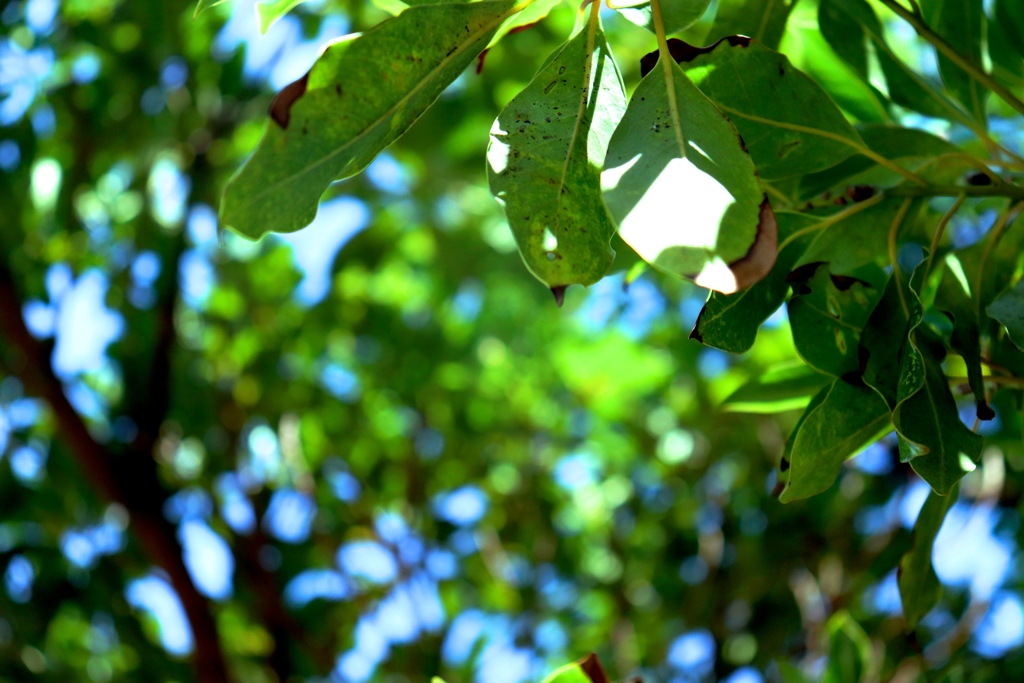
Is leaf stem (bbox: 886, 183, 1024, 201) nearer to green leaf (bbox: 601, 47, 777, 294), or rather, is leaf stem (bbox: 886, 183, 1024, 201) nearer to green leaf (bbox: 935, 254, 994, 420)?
green leaf (bbox: 935, 254, 994, 420)

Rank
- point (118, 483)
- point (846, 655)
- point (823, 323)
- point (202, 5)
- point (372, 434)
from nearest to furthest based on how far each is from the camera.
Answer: point (202, 5) < point (823, 323) < point (846, 655) < point (118, 483) < point (372, 434)

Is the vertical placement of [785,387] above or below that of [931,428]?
below

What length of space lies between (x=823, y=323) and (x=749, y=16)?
272 mm

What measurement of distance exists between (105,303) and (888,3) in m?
1.95

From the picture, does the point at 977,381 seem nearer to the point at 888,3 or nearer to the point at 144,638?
the point at 888,3

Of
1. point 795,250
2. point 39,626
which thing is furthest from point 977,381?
point 39,626

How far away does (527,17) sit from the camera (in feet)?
2.10

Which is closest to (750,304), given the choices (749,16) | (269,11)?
(749,16)

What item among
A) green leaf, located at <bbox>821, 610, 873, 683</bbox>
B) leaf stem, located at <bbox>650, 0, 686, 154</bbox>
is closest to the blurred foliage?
green leaf, located at <bbox>821, 610, 873, 683</bbox>

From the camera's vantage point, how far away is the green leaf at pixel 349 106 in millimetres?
533

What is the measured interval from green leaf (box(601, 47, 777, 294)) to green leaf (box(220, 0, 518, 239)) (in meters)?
0.11

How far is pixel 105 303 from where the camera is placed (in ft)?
7.18

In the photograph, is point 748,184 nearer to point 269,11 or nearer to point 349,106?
point 349,106

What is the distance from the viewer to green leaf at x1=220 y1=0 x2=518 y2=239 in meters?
0.53
